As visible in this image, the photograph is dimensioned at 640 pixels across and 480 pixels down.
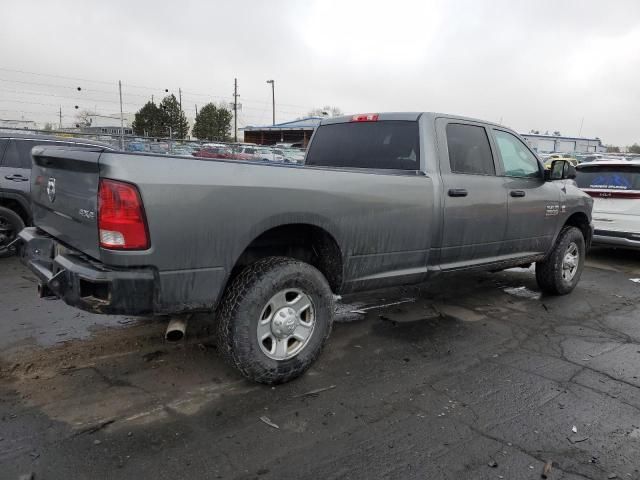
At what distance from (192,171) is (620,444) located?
2881 millimetres

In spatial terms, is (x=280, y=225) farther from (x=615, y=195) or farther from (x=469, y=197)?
(x=615, y=195)

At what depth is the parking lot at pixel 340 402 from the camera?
8.32 feet

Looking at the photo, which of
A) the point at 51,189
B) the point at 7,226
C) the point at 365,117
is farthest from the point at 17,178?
the point at 365,117

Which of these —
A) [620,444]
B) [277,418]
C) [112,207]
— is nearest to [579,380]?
[620,444]

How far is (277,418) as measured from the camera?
2.95 m

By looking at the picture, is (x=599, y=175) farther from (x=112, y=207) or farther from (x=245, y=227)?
(x=112, y=207)

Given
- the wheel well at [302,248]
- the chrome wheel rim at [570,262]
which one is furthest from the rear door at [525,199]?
the wheel well at [302,248]

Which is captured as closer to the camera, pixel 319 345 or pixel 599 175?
pixel 319 345

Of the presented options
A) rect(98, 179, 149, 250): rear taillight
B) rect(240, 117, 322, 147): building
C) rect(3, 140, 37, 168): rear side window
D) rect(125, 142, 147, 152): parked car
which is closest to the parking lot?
rect(98, 179, 149, 250): rear taillight

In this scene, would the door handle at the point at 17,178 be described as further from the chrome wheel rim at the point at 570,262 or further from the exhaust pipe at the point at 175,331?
the chrome wheel rim at the point at 570,262

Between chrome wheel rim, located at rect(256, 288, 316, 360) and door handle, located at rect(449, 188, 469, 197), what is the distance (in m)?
1.61

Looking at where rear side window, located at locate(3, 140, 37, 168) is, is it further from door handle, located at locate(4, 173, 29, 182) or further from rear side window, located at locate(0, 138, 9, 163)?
door handle, located at locate(4, 173, 29, 182)

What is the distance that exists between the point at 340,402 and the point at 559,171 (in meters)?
3.72

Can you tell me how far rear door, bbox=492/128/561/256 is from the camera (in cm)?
488
